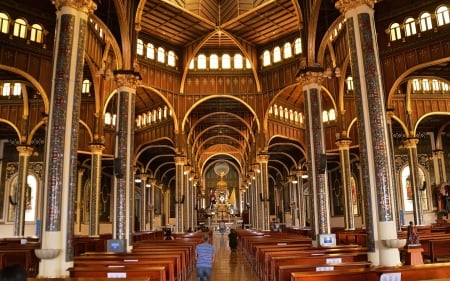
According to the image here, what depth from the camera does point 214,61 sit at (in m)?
32.9

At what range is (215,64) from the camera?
108 ft

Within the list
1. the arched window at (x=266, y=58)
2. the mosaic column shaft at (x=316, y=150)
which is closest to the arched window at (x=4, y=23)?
the mosaic column shaft at (x=316, y=150)

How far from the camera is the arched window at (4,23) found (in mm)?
19502

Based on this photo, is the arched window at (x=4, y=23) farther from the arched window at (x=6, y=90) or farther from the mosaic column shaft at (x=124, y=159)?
the arched window at (x=6, y=90)

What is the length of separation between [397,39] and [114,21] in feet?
50.5

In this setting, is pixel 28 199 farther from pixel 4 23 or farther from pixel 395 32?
pixel 395 32

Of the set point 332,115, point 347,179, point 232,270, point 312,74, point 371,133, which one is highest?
point 332,115

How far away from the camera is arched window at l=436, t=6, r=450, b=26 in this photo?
20.3 m

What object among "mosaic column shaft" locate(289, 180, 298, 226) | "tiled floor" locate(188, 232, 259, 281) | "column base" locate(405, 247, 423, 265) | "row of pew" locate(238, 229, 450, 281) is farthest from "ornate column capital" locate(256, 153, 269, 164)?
"column base" locate(405, 247, 423, 265)

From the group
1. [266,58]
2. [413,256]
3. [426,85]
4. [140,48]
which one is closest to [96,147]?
[140,48]

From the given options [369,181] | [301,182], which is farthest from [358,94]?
[301,182]

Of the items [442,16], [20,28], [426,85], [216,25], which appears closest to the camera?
[20,28]

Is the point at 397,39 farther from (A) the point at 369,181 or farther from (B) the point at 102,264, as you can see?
(B) the point at 102,264

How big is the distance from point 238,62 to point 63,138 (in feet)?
79.1
